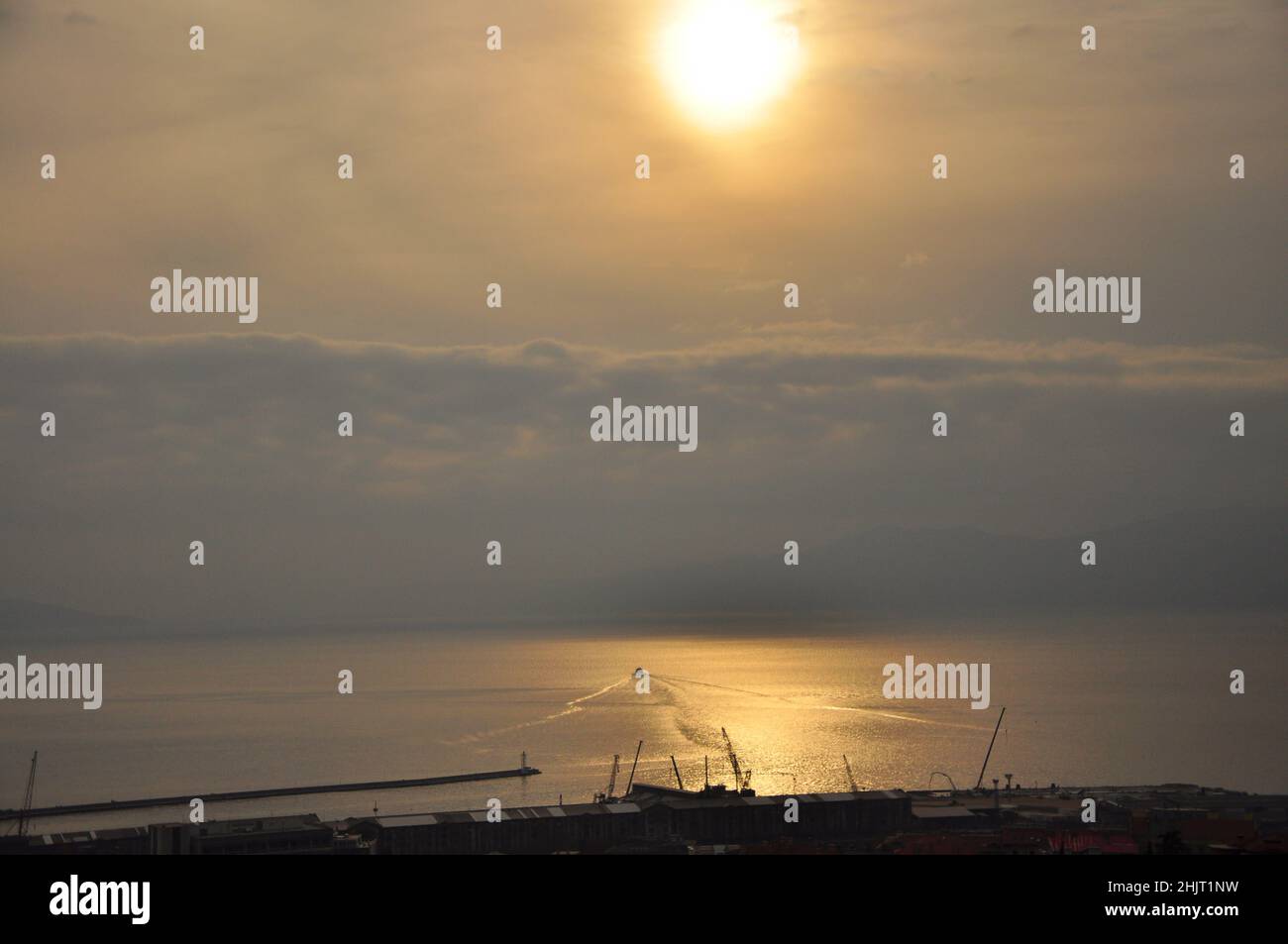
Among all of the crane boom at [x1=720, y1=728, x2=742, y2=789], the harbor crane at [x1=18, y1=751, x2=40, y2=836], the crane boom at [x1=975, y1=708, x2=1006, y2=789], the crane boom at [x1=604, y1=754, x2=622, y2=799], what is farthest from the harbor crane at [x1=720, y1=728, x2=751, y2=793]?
the harbor crane at [x1=18, y1=751, x2=40, y2=836]

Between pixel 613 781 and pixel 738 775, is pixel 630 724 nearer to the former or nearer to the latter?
pixel 613 781

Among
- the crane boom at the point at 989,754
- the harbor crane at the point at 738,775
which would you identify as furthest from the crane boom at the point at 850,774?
the crane boom at the point at 989,754

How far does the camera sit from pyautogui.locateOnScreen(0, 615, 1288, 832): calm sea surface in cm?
2834

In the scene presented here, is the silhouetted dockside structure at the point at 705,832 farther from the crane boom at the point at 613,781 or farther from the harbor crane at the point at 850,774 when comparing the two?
the crane boom at the point at 613,781

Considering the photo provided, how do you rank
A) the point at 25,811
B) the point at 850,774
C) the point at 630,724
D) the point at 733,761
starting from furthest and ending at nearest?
the point at 630,724 < the point at 733,761 < the point at 850,774 < the point at 25,811

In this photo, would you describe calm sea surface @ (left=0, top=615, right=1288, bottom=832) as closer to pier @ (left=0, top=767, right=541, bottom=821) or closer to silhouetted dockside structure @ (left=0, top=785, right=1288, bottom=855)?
pier @ (left=0, top=767, right=541, bottom=821)

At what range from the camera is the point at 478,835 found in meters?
15.6

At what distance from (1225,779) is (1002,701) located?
1552 centimetres

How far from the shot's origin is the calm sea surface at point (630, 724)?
28.3 metres

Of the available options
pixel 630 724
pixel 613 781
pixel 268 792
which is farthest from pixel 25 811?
pixel 630 724

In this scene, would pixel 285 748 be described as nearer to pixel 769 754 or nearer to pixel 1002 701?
pixel 769 754

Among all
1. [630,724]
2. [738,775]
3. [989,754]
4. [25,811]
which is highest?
[630,724]

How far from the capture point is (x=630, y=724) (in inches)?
1470
